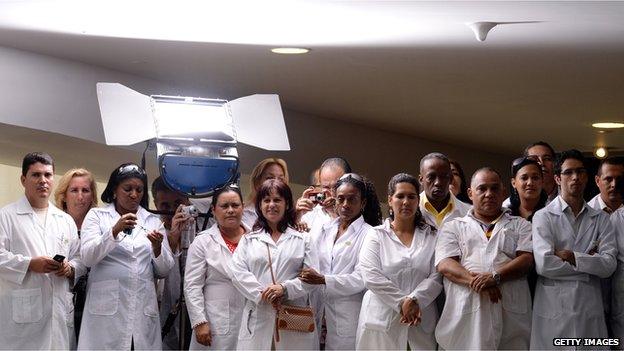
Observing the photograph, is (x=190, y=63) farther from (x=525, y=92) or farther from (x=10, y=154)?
(x=525, y=92)

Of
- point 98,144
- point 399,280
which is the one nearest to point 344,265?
point 399,280

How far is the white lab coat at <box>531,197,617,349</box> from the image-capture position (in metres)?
5.61

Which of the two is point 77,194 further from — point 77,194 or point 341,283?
point 341,283

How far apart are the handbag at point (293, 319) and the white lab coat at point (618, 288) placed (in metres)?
1.39

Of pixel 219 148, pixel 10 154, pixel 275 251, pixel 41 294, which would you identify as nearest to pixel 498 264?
pixel 275 251

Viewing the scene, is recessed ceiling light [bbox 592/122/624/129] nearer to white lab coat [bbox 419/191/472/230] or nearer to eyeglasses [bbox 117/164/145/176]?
white lab coat [bbox 419/191/472/230]

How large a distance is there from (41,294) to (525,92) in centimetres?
363

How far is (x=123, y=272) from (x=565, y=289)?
2.04m

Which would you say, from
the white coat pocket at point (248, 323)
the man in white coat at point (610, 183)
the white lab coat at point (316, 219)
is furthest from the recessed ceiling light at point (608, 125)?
the white coat pocket at point (248, 323)

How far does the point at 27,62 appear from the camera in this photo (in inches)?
274

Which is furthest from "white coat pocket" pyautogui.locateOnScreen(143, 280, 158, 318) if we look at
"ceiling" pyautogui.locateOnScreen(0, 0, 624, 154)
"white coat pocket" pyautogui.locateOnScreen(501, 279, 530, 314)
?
"white coat pocket" pyautogui.locateOnScreen(501, 279, 530, 314)

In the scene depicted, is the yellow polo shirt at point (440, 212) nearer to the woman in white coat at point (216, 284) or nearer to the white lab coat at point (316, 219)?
the white lab coat at point (316, 219)

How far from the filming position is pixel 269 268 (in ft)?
19.4

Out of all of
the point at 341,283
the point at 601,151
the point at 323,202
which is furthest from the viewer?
the point at 601,151
